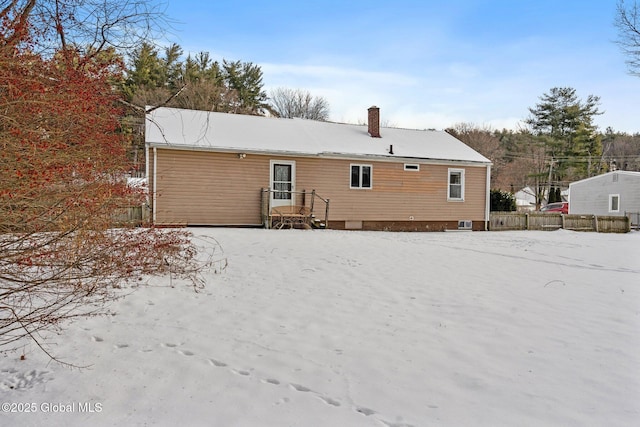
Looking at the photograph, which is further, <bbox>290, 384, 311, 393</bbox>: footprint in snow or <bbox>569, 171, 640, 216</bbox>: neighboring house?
<bbox>569, 171, 640, 216</bbox>: neighboring house

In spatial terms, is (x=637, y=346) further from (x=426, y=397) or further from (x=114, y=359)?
(x=114, y=359)

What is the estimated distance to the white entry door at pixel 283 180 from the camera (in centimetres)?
1397

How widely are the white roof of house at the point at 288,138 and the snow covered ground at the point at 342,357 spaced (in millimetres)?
8269

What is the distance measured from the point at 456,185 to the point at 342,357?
47.8 feet

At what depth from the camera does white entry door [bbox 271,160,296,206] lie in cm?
1397

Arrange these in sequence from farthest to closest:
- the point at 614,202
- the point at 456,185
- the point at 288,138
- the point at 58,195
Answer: the point at 614,202 → the point at 456,185 → the point at 288,138 → the point at 58,195

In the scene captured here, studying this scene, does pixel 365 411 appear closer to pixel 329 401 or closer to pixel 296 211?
pixel 329 401

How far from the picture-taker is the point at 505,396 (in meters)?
2.66

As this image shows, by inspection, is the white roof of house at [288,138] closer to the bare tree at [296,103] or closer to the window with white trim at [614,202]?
the window with white trim at [614,202]

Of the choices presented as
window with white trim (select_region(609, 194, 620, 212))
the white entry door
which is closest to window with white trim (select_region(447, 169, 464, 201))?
the white entry door

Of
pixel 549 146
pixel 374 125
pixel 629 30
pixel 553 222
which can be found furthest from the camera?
pixel 549 146

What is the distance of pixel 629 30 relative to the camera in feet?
44.6

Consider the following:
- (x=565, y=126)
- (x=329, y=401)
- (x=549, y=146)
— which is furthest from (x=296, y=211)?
(x=565, y=126)

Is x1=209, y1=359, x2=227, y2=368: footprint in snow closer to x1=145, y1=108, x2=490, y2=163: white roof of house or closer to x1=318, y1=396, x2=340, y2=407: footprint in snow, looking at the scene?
x1=318, y1=396, x2=340, y2=407: footprint in snow
